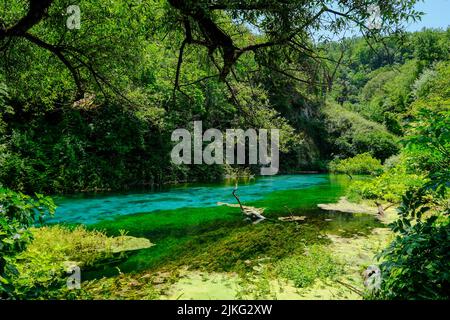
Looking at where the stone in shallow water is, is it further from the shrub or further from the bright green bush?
the bright green bush

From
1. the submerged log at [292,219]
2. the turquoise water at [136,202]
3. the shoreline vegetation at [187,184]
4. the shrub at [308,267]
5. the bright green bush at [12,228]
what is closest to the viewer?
the bright green bush at [12,228]

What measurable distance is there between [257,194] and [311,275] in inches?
487

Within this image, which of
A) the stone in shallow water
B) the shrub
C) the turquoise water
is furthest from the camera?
the turquoise water

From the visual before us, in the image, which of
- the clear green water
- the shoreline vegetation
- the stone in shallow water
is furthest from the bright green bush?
the stone in shallow water

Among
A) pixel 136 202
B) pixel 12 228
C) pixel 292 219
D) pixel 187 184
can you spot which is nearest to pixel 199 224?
pixel 292 219

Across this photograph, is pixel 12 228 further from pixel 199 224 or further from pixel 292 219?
pixel 292 219

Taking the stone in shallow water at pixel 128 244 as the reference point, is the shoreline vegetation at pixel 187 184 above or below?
Result: above

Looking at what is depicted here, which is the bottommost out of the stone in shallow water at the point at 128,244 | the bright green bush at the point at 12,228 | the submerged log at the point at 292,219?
the stone in shallow water at the point at 128,244

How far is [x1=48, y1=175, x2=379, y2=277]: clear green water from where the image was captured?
25.2 ft

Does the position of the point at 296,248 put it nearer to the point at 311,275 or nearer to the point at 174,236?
the point at 311,275

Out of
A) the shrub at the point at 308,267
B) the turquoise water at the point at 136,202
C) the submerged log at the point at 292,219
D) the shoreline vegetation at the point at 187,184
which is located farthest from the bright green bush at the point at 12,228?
the submerged log at the point at 292,219

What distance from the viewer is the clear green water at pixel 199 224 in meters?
7.67

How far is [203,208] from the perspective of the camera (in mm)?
13977

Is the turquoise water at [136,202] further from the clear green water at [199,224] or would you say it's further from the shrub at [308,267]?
the shrub at [308,267]
